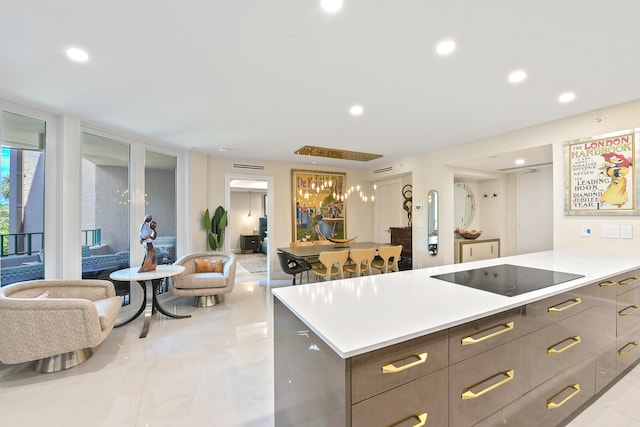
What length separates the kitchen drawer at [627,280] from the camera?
202 cm

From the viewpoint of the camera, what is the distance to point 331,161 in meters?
5.89

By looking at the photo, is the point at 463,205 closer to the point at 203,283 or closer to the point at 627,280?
the point at 627,280

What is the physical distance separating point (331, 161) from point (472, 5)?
443 centimetres

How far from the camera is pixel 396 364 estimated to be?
3.26 ft

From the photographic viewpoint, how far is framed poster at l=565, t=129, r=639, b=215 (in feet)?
8.99

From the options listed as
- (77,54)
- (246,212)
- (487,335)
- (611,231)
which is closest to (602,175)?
(611,231)

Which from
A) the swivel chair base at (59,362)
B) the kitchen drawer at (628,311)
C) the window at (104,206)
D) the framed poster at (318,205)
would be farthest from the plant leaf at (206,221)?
the kitchen drawer at (628,311)

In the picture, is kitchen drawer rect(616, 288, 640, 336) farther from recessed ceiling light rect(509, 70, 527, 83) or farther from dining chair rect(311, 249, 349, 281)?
dining chair rect(311, 249, 349, 281)

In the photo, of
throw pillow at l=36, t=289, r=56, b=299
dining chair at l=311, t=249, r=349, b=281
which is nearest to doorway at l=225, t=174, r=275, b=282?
dining chair at l=311, t=249, r=349, b=281

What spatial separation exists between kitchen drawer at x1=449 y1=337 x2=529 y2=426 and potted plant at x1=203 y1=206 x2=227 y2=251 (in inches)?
183

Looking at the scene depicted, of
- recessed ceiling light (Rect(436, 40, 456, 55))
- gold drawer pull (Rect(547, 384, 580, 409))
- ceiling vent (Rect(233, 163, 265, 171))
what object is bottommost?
gold drawer pull (Rect(547, 384, 580, 409))

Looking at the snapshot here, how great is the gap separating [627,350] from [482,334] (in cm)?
194

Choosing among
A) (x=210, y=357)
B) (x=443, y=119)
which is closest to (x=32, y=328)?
(x=210, y=357)

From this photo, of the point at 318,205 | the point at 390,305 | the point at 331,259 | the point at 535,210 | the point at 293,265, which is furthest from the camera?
the point at 318,205
